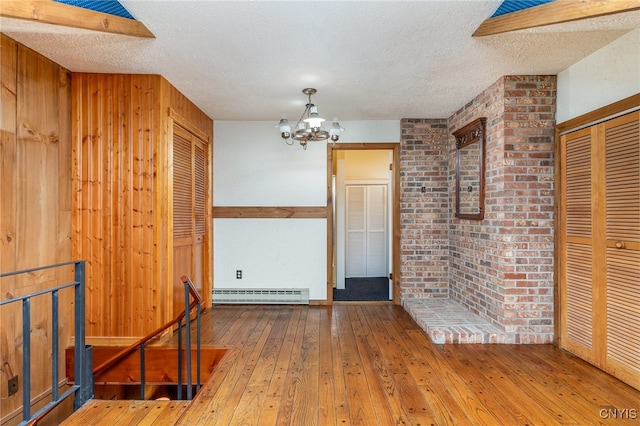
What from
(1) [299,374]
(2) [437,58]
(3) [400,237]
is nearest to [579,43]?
(2) [437,58]

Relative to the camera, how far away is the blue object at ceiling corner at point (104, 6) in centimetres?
224

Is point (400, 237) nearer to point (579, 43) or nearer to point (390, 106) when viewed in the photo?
point (390, 106)

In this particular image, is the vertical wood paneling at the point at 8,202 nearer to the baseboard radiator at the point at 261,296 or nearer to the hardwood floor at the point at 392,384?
the hardwood floor at the point at 392,384

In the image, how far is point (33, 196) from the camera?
2721 mm

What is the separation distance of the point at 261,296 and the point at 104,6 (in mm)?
3496

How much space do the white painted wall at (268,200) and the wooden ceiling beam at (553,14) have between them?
7.85 feet

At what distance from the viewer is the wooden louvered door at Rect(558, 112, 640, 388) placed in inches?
94.3

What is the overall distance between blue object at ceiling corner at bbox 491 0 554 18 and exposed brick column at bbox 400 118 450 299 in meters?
2.26

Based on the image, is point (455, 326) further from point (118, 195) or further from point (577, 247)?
point (118, 195)

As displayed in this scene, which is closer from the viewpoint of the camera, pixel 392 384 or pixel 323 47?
pixel 392 384

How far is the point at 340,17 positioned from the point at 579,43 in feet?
6.20

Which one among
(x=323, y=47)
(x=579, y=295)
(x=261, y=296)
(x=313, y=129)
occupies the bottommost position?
(x=261, y=296)

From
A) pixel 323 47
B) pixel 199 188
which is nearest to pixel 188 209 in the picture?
pixel 199 188

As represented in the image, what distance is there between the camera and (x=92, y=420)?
7.23 feet
